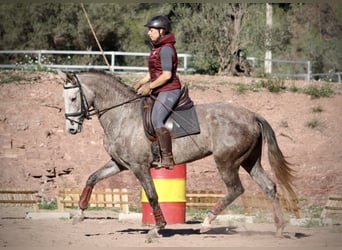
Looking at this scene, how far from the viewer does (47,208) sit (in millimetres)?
17547

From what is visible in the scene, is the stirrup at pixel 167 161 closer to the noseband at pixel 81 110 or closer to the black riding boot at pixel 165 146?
the black riding boot at pixel 165 146

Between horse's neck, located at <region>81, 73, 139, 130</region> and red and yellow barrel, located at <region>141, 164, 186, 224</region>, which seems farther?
red and yellow barrel, located at <region>141, 164, 186, 224</region>

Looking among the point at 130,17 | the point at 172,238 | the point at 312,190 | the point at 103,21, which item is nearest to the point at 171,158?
the point at 172,238

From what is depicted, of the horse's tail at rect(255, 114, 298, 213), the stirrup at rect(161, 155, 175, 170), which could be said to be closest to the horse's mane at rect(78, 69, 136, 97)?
the stirrup at rect(161, 155, 175, 170)

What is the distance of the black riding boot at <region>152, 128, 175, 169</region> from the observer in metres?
11.6

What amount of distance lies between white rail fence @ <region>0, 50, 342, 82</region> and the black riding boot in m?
15.4

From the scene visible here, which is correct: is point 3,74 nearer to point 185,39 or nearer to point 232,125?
point 185,39

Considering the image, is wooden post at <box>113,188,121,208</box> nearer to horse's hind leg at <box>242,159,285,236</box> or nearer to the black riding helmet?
horse's hind leg at <box>242,159,285,236</box>

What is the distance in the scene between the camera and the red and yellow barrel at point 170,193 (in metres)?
13.3

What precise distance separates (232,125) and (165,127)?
3.60 feet

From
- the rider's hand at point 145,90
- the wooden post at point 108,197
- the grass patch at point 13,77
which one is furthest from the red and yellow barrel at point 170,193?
the grass patch at point 13,77

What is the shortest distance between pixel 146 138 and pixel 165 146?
35 cm

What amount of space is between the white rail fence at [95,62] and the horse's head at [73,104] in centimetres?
1503

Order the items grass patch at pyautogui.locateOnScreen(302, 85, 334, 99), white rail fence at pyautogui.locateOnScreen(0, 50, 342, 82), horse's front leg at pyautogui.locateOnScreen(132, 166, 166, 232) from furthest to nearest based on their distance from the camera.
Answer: white rail fence at pyautogui.locateOnScreen(0, 50, 342, 82)
grass patch at pyautogui.locateOnScreen(302, 85, 334, 99)
horse's front leg at pyautogui.locateOnScreen(132, 166, 166, 232)
